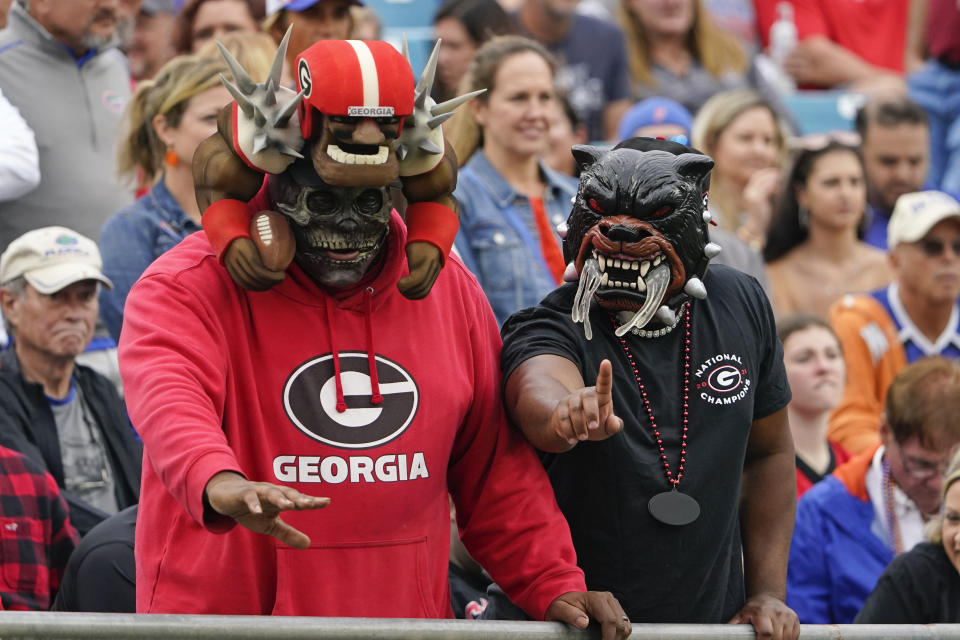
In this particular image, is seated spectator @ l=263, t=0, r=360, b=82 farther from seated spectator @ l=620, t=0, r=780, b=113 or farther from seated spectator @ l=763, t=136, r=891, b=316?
seated spectator @ l=620, t=0, r=780, b=113

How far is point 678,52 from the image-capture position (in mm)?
8234

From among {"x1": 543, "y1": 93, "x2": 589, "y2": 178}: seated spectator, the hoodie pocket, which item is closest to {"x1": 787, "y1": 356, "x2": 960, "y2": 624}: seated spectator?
the hoodie pocket

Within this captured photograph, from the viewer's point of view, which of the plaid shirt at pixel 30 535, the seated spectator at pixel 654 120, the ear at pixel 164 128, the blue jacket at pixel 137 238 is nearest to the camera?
the plaid shirt at pixel 30 535

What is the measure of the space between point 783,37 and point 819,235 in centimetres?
264

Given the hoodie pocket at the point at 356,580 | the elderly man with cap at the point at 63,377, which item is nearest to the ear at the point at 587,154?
the hoodie pocket at the point at 356,580

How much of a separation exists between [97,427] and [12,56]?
1.47 meters

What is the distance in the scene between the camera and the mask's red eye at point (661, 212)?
324 cm

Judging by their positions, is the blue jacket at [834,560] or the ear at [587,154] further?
the blue jacket at [834,560]

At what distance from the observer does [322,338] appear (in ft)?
10.4

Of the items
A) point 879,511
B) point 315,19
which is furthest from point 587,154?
point 315,19

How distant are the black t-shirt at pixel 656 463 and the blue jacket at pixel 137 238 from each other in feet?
6.56

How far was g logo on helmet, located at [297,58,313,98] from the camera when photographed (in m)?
3.02

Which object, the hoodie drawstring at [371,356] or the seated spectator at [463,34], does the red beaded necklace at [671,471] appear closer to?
the hoodie drawstring at [371,356]

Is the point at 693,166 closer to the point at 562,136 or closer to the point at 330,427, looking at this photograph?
the point at 330,427
